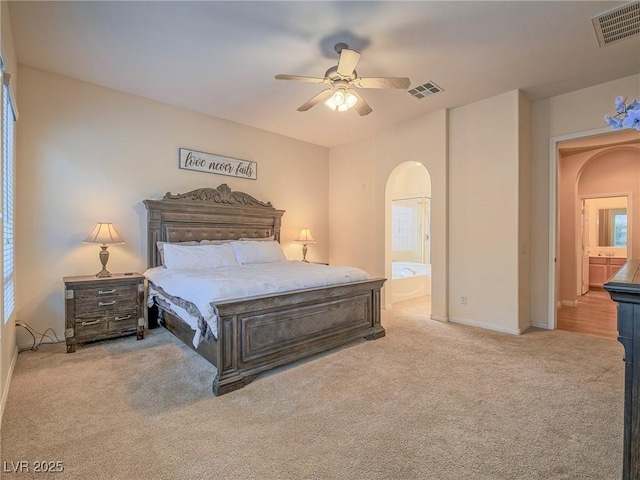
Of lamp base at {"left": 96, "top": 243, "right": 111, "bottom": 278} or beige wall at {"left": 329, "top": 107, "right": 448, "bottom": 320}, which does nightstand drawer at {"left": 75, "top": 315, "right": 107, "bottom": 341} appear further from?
beige wall at {"left": 329, "top": 107, "right": 448, "bottom": 320}

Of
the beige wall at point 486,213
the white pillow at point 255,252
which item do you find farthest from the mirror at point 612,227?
the white pillow at point 255,252

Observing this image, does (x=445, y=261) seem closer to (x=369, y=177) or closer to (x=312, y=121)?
(x=369, y=177)

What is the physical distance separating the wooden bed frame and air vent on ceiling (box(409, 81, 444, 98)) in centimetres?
237

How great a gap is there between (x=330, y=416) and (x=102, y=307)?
275 centimetres

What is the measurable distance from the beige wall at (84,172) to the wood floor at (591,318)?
5.41 meters

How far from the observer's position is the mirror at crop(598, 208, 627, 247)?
23.8 feet

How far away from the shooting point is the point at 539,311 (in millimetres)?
4234

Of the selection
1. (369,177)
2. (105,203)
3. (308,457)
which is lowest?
(308,457)

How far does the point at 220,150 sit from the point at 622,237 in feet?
29.3

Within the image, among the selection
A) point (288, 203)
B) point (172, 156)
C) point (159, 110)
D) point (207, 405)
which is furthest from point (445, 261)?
point (159, 110)

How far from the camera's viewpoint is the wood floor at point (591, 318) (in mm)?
4012

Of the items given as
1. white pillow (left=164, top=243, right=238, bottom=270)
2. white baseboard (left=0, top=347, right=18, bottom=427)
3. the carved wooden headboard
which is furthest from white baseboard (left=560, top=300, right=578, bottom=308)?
white baseboard (left=0, top=347, right=18, bottom=427)

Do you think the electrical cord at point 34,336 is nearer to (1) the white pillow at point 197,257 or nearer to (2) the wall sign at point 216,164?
(1) the white pillow at point 197,257

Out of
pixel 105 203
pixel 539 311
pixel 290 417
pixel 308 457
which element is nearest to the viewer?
pixel 308 457
